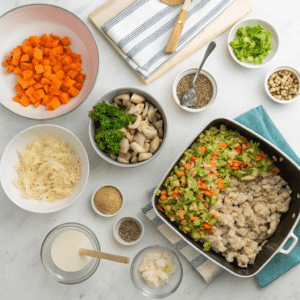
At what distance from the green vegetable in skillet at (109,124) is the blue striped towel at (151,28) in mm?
401

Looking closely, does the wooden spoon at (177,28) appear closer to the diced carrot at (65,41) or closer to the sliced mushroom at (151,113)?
the sliced mushroom at (151,113)

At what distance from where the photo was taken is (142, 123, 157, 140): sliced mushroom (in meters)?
1.87

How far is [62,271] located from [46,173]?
626mm

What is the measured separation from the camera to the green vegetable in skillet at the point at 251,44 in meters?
2.07

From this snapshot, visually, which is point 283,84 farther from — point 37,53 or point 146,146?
point 37,53

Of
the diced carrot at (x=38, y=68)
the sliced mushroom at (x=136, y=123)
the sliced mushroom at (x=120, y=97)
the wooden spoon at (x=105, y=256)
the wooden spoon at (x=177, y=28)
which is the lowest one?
the wooden spoon at (x=105, y=256)

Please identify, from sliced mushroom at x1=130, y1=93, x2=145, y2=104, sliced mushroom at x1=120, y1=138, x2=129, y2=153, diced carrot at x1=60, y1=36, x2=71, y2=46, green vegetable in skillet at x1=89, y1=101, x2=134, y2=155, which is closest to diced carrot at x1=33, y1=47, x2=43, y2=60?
diced carrot at x1=60, y1=36, x2=71, y2=46

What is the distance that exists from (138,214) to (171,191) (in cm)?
39

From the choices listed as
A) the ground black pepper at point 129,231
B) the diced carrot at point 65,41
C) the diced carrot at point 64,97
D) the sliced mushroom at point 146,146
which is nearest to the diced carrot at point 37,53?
the diced carrot at point 65,41

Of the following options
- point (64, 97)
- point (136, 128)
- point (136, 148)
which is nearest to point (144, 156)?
point (136, 148)

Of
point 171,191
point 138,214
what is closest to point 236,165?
point 171,191

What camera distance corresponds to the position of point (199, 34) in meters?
2.09

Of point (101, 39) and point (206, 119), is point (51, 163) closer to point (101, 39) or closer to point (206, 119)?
point (101, 39)

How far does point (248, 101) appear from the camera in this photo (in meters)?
2.13
